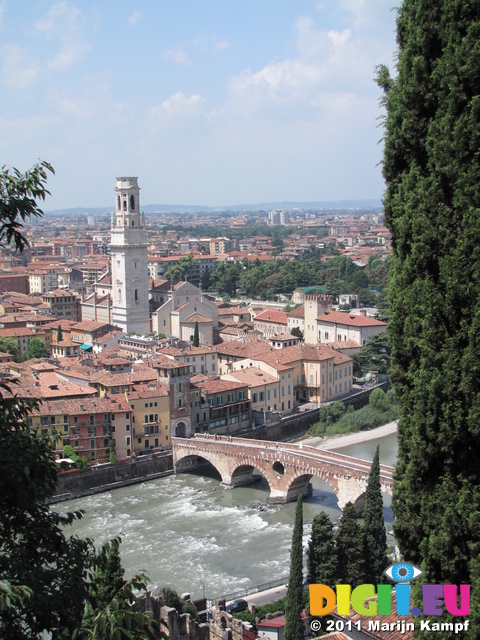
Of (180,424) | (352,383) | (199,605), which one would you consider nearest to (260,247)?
(352,383)

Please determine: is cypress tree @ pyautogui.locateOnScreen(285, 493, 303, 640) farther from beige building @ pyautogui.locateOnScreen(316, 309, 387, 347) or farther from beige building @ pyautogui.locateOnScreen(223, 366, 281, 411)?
beige building @ pyautogui.locateOnScreen(316, 309, 387, 347)

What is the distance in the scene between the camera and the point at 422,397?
16.3ft

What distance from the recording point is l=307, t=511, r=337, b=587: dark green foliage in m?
13.8

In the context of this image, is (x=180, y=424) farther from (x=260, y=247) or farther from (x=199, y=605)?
(x=260, y=247)

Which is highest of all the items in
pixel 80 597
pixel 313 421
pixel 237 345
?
pixel 80 597

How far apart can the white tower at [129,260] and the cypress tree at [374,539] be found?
24.0 metres

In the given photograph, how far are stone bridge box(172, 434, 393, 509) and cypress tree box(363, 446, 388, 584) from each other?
257 cm

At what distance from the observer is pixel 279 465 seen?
21.5 meters

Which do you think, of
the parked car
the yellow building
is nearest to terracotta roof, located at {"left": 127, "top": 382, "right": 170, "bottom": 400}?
the yellow building

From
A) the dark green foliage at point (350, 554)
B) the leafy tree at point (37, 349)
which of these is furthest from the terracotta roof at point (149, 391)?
the leafy tree at point (37, 349)

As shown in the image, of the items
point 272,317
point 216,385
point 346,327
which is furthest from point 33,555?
point 272,317

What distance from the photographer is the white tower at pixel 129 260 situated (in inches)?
1465

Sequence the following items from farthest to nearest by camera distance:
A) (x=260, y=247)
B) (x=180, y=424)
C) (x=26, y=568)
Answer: (x=260, y=247)
(x=180, y=424)
(x=26, y=568)

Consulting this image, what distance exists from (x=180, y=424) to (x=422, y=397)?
1962cm
